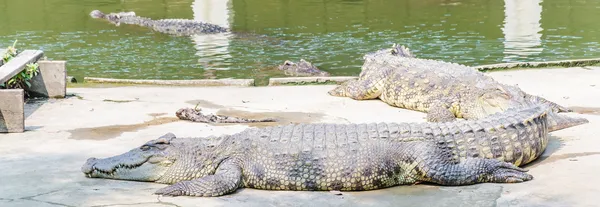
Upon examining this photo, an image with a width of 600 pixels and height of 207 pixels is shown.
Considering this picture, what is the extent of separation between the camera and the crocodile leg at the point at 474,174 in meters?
5.49

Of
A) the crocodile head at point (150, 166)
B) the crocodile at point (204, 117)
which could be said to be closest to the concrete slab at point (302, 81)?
the crocodile at point (204, 117)

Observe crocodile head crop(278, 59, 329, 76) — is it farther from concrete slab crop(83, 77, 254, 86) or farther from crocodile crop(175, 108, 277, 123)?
crocodile crop(175, 108, 277, 123)

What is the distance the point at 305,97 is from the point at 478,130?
355cm

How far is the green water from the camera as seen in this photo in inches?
528

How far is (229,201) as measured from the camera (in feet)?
17.2

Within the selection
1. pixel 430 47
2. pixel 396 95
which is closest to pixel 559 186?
pixel 396 95

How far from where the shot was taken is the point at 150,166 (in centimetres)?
575

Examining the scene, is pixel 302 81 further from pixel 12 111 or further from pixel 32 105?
pixel 12 111

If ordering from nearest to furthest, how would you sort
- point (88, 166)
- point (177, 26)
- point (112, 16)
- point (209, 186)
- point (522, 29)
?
1. point (209, 186)
2. point (88, 166)
3. point (522, 29)
4. point (177, 26)
5. point (112, 16)

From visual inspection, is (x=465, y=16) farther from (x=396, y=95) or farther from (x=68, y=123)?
(x=68, y=123)

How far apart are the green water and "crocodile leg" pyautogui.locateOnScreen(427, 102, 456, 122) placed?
416 cm

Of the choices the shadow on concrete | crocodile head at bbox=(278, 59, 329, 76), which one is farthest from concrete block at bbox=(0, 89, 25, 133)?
crocodile head at bbox=(278, 59, 329, 76)

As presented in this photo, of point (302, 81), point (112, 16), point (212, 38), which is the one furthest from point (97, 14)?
point (302, 81)

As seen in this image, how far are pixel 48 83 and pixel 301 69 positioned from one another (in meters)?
4.38
